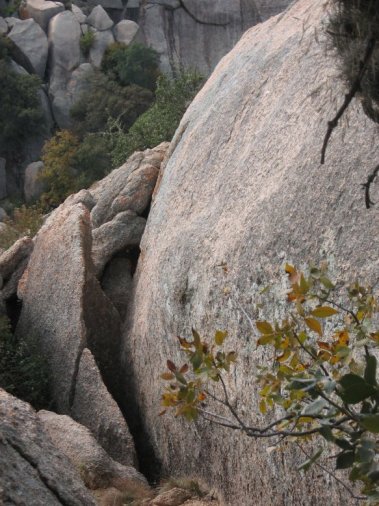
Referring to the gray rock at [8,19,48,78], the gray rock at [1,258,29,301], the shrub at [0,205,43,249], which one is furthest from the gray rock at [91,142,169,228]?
the gray rock at [8,19,48,78]

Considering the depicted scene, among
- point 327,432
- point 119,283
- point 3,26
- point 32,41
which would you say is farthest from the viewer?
point 3,26

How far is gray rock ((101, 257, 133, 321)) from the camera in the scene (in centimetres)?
1367

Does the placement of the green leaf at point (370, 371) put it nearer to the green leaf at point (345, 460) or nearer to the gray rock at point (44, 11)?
the green leaf at point (345, 460)

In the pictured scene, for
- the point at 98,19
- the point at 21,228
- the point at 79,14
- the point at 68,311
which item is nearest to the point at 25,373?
the point at 68,311

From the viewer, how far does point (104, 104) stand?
42219mm

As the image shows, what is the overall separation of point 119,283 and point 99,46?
3364 cm

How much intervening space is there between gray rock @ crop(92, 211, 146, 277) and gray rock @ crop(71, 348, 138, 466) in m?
2.14

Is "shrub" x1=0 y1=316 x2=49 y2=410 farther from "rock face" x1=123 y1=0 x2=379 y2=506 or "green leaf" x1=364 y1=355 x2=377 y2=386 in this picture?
"green leaf" x1=364 y1=355 x2=377 y2=386

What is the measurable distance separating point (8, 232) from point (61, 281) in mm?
9419

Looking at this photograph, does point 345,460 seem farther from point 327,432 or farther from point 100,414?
point 100,414

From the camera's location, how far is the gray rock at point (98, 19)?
45.9 m

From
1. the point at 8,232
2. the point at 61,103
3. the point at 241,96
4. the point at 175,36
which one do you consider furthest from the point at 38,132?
the point at 241,96

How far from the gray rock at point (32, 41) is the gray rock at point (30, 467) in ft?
131

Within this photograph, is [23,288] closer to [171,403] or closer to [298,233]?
[298,233]
